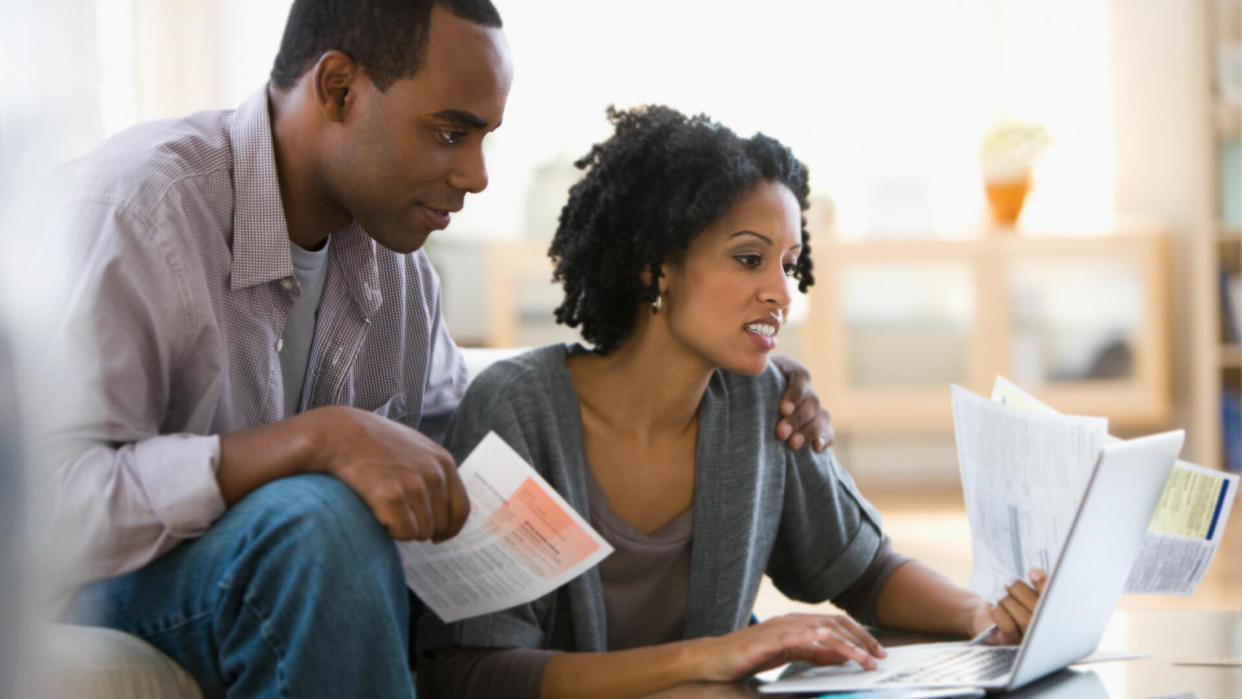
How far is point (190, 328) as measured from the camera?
1234 millimetres

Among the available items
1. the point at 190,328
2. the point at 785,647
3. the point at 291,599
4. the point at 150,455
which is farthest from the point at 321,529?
the point at 785,647

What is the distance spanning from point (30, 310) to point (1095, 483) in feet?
2.57

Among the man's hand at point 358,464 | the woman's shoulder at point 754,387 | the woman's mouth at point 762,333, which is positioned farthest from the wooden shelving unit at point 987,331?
the man's hand at point 358,464

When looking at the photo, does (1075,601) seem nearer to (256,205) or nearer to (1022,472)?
(1022,472)

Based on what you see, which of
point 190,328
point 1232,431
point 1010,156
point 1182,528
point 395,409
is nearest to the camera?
point 190,328

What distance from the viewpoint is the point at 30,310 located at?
56 centimetres

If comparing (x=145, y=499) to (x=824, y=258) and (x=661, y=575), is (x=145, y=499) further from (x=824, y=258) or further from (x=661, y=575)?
(x=824, y=258)

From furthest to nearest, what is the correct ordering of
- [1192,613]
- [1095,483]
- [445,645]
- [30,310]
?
[1192,613] → [445,645] → [1095,483] → [30,310]

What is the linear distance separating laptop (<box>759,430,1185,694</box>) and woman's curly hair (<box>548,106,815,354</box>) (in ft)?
1.76

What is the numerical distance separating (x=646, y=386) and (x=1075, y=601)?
582 millimetres

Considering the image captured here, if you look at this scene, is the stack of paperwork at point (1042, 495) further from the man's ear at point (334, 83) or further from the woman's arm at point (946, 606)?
the man's ear at point (334, 83)

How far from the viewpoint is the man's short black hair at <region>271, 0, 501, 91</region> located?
1.35 meters

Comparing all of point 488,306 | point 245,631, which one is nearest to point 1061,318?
point 488,306

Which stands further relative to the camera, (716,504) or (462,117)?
(716,504)
